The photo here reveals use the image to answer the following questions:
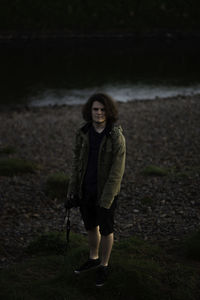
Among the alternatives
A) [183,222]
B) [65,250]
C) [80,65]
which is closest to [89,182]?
[65,250]

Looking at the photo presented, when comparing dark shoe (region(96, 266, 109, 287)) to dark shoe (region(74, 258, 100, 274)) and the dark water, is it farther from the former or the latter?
the dark water

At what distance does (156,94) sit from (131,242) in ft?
94.6

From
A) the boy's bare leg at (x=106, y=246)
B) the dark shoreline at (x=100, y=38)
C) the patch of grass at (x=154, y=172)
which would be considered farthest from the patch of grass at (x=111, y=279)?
the dark shoreline at (x=100, y=38)

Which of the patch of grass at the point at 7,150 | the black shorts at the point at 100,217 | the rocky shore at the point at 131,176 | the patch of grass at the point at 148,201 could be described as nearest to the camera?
the black shorts at the point at 100,217

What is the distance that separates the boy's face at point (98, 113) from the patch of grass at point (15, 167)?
8.38 meters

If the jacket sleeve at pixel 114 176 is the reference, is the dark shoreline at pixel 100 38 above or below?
above

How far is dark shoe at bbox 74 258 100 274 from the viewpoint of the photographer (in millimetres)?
→ 5867

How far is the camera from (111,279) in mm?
5668

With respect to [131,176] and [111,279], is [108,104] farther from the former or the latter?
[131,176]

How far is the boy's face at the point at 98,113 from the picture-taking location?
5449mm

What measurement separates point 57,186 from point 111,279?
6.24m

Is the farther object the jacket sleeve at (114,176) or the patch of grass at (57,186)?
the patch of grass at (57,186)

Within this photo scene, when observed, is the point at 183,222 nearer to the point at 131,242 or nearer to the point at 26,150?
the point at 131,242

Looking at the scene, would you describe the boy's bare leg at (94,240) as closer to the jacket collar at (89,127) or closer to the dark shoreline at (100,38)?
the jacket collar at (89,127)
